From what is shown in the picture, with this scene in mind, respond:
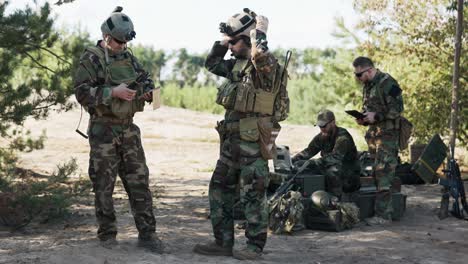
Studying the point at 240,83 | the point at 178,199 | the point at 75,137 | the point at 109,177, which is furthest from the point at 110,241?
the point at 75,137

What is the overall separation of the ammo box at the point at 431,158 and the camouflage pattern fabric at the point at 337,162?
80 cm

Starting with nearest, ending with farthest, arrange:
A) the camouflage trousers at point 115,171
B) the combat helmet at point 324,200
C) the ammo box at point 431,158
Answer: the camouflage trousers at point 115,171, the combat helmet at point 324,200, the ammo box at point 431,158

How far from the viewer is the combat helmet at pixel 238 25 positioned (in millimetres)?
6191

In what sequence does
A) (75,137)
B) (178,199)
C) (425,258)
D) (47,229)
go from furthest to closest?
(75,137) < (178,199) < (47,229) < (425,258)

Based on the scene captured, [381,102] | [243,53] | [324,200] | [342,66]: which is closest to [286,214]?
[324,200]

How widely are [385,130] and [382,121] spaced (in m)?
0.11

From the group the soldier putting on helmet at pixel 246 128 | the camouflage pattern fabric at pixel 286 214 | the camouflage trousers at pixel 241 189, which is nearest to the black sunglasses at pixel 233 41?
the soldier putting on helmet at pixel 246 128

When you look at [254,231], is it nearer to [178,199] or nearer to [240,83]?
[240,83]

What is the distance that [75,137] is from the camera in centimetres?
1980

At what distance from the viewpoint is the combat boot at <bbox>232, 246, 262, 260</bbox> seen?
20.4 feet

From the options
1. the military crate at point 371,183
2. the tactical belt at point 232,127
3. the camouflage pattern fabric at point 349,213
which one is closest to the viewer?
the tactical belt at point 232,127

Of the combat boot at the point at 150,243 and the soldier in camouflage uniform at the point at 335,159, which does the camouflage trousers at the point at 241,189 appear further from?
the soldier in camouflage uniform at the point at 335,159

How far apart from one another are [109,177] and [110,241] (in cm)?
59

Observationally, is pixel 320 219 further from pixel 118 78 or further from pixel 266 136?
pixel 118 78
